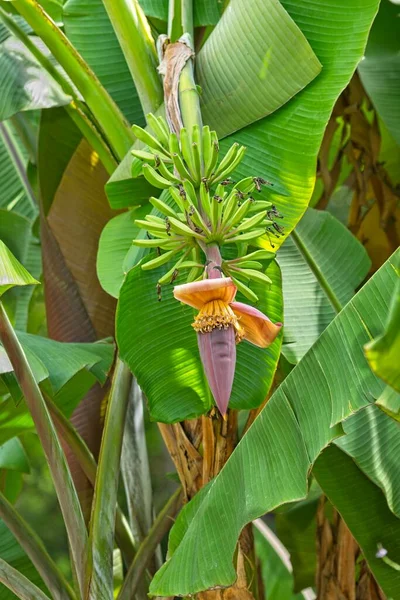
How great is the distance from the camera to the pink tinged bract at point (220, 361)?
635 millimetres

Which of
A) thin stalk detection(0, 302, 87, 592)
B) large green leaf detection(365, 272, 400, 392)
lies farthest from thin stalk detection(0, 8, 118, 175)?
large green leaf detection(365, 272, 400, 392)

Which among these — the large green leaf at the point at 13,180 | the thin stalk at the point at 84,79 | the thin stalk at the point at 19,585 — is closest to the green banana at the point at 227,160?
the thin stalk at the point at 84,79

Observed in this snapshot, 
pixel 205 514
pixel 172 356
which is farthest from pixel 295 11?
pixel 205 514

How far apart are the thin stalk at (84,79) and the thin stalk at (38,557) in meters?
0.54

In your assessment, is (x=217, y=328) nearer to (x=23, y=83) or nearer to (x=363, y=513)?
(x=363, y=513)

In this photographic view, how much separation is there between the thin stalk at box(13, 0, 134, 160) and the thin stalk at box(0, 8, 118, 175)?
9 centimetres

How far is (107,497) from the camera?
3.46 feet

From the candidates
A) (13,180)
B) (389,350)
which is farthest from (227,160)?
(13,180)

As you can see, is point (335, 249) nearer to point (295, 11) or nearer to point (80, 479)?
point (295, 11)

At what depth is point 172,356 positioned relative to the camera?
0.93 metres

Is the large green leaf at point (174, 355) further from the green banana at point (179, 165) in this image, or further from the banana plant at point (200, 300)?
the green banana at point (179, 165)

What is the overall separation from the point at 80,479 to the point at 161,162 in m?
0.80

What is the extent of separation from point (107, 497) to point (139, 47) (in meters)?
0.63

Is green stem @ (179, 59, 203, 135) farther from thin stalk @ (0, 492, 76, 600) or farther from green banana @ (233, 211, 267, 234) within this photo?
thin stalk @ (0, 492, 76, 600)
